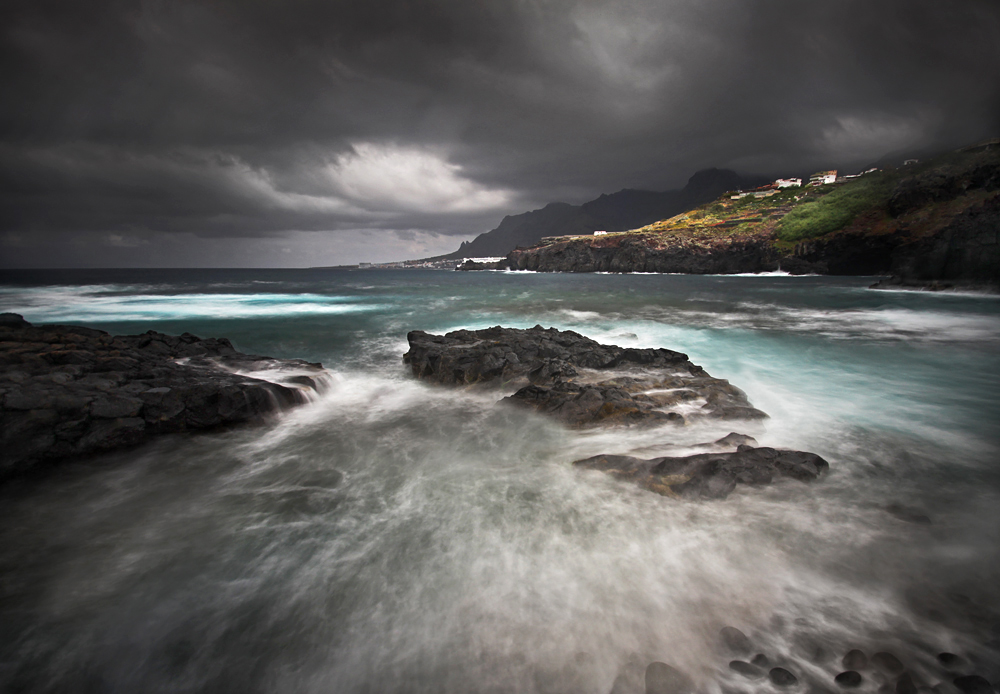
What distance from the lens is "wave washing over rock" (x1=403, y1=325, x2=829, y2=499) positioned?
18.3 feet

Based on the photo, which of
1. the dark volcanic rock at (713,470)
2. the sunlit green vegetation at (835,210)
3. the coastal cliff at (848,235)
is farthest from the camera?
the sunlit green vegetation at (835,210)

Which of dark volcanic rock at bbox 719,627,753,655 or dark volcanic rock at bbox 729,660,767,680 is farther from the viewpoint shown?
dark volcanic rock at bbox 719,627,753,655

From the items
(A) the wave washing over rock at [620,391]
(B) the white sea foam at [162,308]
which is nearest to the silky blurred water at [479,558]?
(A) the wave washing over rock at [620,391]

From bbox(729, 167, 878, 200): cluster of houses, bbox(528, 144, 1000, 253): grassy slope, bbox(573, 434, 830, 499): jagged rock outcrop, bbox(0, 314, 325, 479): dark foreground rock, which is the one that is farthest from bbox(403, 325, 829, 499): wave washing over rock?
bbox(729, 167, 878, 200): cluster of houses

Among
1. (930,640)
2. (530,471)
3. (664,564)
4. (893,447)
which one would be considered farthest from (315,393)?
(893,447)

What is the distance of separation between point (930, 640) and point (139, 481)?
983cm

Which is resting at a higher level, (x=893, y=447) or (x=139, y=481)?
(x=139, y=481)

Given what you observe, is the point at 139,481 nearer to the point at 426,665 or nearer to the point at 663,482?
the point at 426,665

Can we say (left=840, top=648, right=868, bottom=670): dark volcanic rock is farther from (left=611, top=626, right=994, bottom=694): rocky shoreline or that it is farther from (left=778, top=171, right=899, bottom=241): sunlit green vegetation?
(left=778, top=171, right=899, bottom=241): sunlit green vegetation

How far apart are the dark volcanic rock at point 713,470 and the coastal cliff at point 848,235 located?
41.0m

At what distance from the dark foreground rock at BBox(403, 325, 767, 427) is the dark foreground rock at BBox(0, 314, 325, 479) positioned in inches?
159

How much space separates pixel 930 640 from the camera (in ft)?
10.5

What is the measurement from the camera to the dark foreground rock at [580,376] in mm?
8008

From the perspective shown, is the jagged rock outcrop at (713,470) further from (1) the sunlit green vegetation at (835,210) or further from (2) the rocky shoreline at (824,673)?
(1) the sunlit green vegetation at (835,210)
